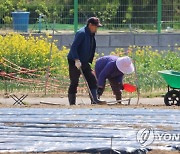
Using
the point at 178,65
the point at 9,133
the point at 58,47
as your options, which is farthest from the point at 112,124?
the point at 58,47

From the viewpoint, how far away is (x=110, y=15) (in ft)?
70.7

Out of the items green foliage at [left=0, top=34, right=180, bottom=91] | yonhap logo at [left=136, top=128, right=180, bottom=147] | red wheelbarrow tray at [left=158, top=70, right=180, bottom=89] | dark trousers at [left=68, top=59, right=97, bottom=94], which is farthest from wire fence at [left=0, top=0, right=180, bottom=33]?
yonhap logo at [left=136, top=128, right=180, bottom=147]

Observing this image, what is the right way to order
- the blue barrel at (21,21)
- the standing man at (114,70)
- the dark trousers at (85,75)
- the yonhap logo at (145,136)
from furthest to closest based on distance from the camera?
1. the blue barrel at (21,21)
2. the standing man at (114,70)
3. the dark trousers at (85,75)
4. the yonhap logo at (145,136)

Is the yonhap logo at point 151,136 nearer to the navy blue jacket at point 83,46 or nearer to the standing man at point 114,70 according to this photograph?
the navy blue jacket at point 83,46

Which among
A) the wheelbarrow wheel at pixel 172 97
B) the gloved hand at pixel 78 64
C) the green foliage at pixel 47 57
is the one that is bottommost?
the wheelbarrow wheel at pixel 172 97

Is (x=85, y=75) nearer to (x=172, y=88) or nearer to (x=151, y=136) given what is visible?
(x=172, y=88)

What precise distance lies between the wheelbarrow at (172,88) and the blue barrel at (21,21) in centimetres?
732

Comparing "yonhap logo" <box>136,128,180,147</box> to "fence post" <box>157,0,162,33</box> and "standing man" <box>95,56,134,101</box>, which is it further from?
"fence post" <box>157,0,162,33</box>

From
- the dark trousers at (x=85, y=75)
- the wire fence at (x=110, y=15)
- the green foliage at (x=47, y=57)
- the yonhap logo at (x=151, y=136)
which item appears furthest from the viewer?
the wire fence at (x=110, y=15)

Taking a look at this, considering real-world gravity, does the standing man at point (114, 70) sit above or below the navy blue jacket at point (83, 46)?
below

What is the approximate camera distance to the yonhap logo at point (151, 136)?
9.12 meters

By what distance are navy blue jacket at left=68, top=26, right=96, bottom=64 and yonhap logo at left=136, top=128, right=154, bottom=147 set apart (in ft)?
14.1

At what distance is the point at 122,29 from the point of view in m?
21.5

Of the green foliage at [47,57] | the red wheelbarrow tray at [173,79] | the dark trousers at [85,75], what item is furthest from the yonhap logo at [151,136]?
the green foliage at [47,57]
